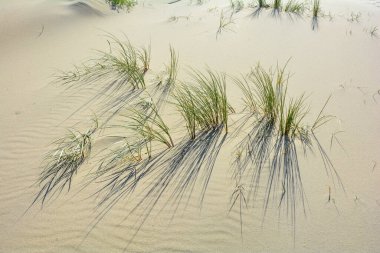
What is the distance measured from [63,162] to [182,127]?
0.96 meters

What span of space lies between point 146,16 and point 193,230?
13.6ft

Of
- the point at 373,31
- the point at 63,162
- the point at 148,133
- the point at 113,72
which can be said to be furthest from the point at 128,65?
the point at 373,31

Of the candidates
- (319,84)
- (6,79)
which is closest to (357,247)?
(319,84)

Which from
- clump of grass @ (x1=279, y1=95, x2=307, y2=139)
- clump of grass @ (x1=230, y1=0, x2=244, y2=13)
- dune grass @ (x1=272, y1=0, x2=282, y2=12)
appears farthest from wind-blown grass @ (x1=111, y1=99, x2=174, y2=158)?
dune grass @ (x1=272, y1=0, x2=282, y2=12)

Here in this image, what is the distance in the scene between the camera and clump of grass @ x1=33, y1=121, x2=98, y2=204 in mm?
2373

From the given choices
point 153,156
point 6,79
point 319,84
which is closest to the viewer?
point 153,156

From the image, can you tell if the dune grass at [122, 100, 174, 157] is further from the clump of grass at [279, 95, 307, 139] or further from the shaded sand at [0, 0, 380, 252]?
the clump of grass at [279, 95, 307, 139]

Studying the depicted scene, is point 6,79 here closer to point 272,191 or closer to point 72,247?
point 72,247

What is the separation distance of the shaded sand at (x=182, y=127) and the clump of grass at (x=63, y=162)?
0.07 m

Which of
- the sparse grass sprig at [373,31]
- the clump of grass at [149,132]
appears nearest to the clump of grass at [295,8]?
the sparse grass sprig at [373,31]

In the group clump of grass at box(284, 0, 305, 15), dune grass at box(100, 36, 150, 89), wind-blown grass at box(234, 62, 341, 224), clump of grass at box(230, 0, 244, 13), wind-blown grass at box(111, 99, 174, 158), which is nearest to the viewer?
wind-blown grass at box(234, 62, 341, 224)

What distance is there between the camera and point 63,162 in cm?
255

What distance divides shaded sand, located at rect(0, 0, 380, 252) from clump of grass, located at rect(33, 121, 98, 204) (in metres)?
0.07

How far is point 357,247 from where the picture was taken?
1955 millimetres
